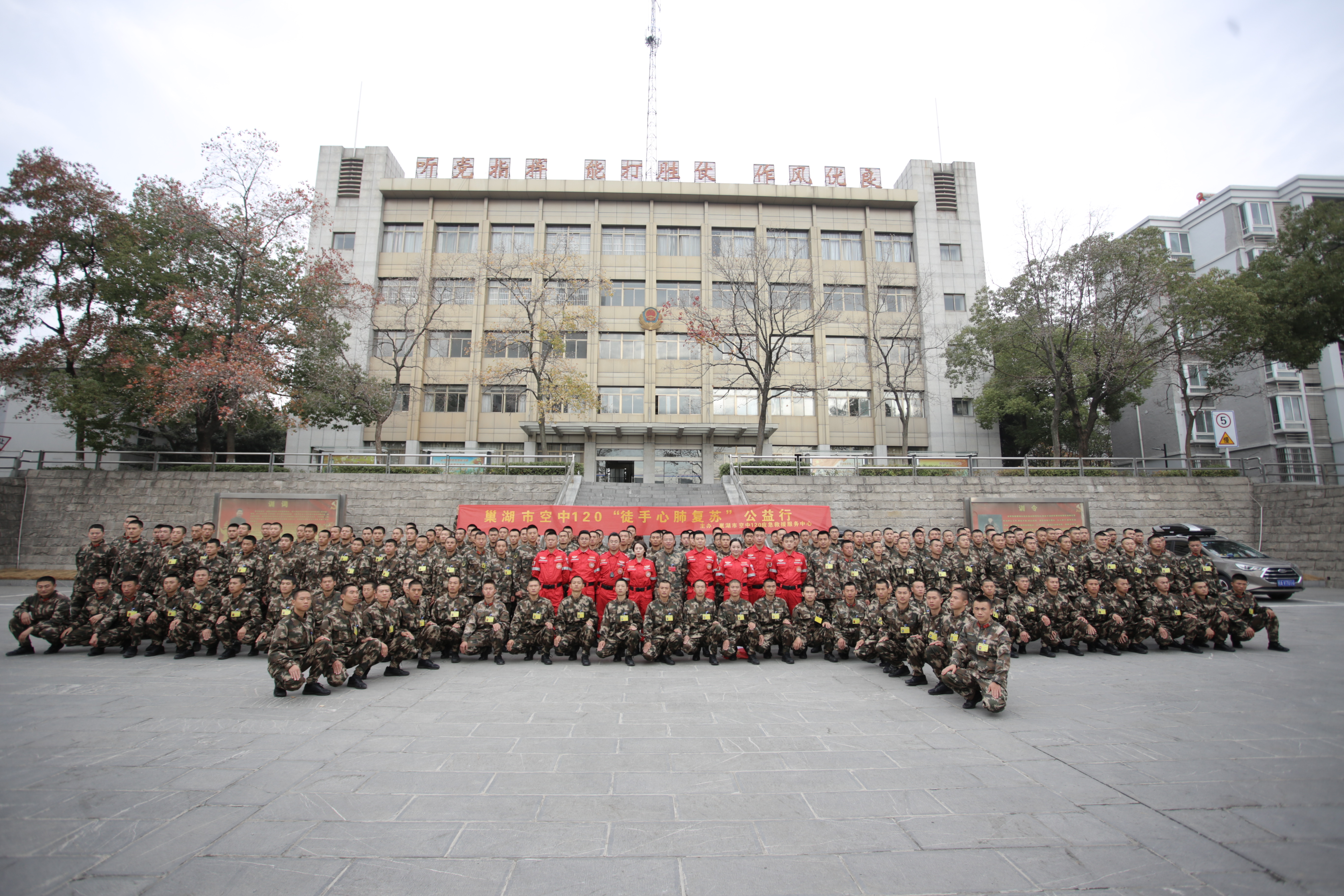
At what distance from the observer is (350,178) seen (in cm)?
2944

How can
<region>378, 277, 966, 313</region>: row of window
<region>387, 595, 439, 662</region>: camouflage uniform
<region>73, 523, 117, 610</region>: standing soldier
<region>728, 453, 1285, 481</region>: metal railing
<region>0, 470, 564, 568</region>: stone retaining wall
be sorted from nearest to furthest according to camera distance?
1. <region>387, 595, 439, 662</region>: camouflage uniform
2. <region>73, 523, 117, 610</region>: standing soldier
3. <region>0, 470, 564, 568</region>: stone retaining wall
4. <region>728, 453, 1285, 481</region>: metal railing
5. <region>378, 277, 966, 313</region>: row of window

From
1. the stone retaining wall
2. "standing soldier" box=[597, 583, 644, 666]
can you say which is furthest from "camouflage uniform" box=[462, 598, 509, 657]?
the stone retaining wall

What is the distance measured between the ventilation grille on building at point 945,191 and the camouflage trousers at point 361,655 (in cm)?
3260

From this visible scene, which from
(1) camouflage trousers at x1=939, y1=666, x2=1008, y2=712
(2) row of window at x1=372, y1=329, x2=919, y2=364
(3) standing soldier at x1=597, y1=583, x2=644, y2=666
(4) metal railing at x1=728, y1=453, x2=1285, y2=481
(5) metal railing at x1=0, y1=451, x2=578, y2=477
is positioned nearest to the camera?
(1) camouflage trousers at x1=939, y1=666, x2=1008, y2=712

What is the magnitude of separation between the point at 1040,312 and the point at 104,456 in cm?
2912

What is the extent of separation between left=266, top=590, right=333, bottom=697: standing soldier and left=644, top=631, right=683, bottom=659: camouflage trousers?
3343 mm

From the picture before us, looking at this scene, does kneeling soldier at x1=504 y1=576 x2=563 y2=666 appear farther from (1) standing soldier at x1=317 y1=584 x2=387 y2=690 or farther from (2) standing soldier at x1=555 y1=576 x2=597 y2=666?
(1) standing soldier at x1=317 y1=584 x2=387 y2=690

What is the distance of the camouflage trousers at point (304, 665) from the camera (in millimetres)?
5605

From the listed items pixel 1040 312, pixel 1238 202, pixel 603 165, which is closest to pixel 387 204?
pixel 603 165

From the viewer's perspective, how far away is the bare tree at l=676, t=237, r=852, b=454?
74.6 ft

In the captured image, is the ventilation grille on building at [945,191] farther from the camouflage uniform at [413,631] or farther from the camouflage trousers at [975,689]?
the camouflage uniform at [413,631]

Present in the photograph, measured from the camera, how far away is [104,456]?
1788 cm

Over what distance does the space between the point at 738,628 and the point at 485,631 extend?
3.09 meters

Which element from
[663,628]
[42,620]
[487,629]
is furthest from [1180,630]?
[42,620]
